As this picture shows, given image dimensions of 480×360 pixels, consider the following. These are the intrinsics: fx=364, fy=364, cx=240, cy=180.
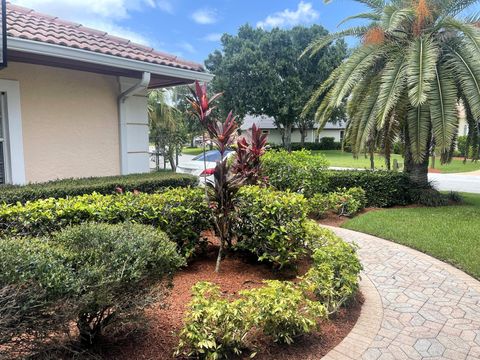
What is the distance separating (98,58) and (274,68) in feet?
84.2

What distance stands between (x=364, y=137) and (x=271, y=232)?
223 inches

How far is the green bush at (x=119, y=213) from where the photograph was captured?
370 cm

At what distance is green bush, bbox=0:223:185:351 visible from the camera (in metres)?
2.15

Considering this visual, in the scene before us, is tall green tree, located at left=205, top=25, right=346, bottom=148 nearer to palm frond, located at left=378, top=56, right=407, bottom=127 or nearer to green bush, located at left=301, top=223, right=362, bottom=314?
palm frond, located at left=378, top=56, right=407, bottom=127

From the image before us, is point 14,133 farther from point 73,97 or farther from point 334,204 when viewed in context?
point 334,204

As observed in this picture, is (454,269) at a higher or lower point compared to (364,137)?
lower

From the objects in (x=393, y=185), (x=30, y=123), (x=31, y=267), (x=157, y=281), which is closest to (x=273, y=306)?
(x=157, y=281)

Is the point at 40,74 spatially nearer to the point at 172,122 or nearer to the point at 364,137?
the point at 364,137

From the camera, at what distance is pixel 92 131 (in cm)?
680

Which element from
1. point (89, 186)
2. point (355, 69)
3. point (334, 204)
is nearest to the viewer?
point (89, 186)

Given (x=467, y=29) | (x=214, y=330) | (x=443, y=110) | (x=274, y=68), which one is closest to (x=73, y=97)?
(x=214, y=330)

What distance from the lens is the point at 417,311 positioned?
389 centimetres

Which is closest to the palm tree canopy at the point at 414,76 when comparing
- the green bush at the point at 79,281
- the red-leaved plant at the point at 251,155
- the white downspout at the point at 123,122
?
the red-leaved plant at the point at 251,155

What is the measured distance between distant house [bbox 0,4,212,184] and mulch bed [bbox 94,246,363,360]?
3.50 meters
